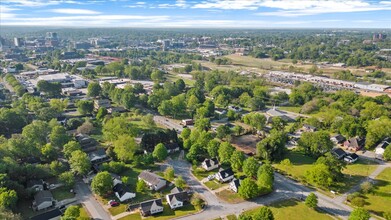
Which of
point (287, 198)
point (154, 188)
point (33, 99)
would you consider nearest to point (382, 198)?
point (287, 198)

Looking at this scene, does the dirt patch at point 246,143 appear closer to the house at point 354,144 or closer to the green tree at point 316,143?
the green tree at point 316,143

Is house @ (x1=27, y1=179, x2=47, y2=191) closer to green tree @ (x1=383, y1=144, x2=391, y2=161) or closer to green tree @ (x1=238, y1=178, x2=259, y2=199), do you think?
green tree @ (x1=238, y1=178, x2=259, y2=199)

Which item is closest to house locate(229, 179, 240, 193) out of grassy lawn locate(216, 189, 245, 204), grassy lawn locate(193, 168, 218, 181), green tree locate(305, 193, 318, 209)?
grassy lawn locate(216, 189, 245, 204)

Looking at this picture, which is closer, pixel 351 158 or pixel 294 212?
pixel 294 212

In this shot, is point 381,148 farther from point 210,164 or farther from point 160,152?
point 160,152

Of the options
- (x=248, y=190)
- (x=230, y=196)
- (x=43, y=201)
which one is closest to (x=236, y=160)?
(x=230, y=196)

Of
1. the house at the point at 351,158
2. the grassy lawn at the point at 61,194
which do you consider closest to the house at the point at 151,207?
the grassy lawn at the point at 61,194
